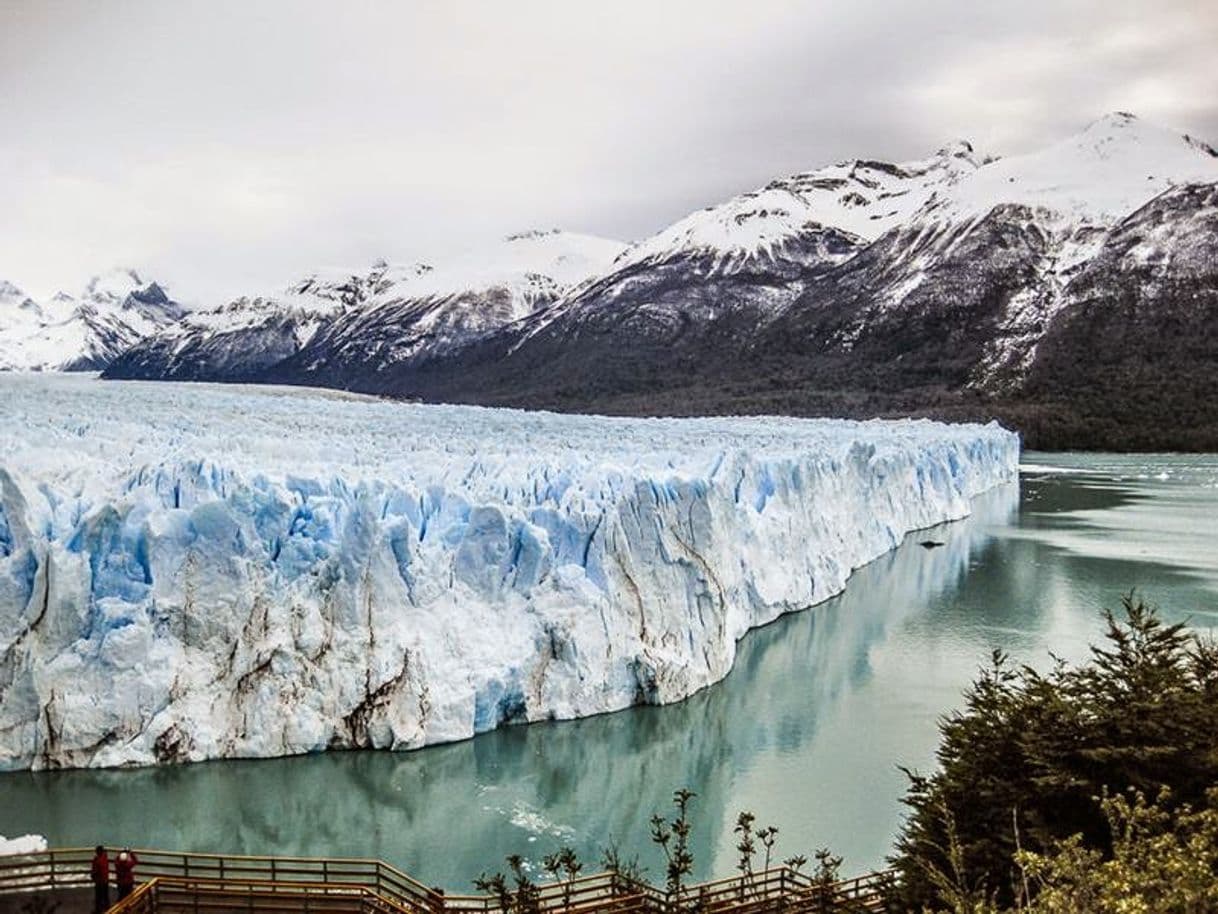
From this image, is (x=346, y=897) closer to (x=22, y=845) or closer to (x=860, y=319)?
(x=22, y=845)

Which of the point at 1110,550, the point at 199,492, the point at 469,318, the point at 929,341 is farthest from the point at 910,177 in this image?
the point at 199,492

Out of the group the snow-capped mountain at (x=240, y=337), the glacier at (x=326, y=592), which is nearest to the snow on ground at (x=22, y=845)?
the glacier at (x=326, y=592)

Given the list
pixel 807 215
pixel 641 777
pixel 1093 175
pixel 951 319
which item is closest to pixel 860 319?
pixel 951 319

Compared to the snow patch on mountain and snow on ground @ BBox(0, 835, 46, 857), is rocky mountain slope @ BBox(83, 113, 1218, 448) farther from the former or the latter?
snow on ground @ BBox(0, 835, 46, 857)

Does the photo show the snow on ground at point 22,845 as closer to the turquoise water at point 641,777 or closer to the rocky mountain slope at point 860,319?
the turquoise water at point 641,777

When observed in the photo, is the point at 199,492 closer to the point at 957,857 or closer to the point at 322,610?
the point at 322,610

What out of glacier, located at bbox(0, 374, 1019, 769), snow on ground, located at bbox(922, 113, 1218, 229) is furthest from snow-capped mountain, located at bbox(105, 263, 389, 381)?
glacier, located at bbox(0, 374, 1019, 769)

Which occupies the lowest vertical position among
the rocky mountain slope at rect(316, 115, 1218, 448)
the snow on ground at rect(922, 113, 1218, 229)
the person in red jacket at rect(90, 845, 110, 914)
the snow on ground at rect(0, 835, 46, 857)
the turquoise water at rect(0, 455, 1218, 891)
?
the turquoise water at rect(0, 455, 1218, 891)
